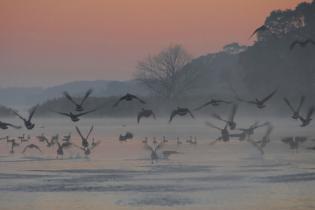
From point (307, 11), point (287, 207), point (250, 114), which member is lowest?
point (287, 207)

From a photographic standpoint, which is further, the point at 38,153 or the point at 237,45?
the point at 237,45

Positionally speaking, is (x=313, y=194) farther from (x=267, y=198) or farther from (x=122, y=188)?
(x=122, y=188)

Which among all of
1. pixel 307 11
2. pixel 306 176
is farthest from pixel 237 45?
pixel 306 176

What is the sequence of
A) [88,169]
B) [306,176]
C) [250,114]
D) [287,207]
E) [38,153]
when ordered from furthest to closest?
[250,114], [38,153], [88,169], [306,176], [287,207]

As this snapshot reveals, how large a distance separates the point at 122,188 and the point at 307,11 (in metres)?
62.7

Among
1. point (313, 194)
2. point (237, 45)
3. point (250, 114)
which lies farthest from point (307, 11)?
point (237, 45)

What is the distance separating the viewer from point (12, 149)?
36219mm

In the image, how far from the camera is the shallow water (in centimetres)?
2066

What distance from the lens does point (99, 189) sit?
23.1 metres

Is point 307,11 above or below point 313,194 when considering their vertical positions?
above

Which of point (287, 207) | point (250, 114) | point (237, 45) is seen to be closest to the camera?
point (287, 207)

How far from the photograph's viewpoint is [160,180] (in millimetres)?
24828

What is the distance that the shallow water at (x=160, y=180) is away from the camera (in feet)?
67.8

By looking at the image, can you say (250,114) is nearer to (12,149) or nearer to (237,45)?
(12,149)
